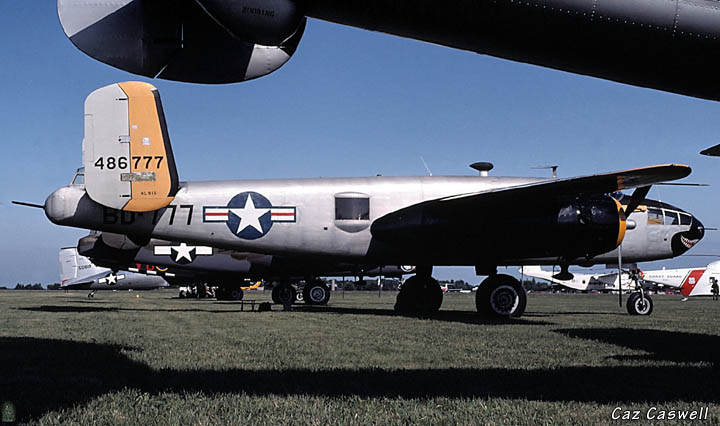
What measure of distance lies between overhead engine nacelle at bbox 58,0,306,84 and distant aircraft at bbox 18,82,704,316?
10.2 meters

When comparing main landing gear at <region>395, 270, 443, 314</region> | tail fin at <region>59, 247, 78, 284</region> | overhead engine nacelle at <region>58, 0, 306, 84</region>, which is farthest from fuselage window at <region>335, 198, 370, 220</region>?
tail fin at <region>59, 247, 78, 284</region>

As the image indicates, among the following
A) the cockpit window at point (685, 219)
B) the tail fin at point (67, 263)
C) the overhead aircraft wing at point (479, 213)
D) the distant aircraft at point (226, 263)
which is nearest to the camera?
the overhead aircraft wing at point (479, 213)

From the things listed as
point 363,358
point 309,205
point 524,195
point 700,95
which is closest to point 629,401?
point 700,95

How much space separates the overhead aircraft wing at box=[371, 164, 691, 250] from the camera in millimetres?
13820

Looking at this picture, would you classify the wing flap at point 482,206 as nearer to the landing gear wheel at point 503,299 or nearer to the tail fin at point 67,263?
the landing gear wheel at point 503,299

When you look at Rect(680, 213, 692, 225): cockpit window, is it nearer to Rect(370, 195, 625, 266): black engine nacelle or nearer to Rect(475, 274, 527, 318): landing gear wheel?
Rect(370, 195, 625, 266): black engine nacelle

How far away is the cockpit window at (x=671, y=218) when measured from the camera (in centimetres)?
1839

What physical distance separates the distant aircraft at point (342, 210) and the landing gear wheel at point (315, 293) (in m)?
13.9

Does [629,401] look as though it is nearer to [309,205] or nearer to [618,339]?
[618,339]

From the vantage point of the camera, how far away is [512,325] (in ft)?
44.5

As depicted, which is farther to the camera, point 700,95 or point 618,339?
point 618,339

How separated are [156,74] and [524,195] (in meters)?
11.4

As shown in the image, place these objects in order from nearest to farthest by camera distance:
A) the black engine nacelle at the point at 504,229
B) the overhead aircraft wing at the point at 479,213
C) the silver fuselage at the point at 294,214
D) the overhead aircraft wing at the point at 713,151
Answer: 1. the overhead aircraft wing at the point at 713,151
2. the overhead aircraft wing at the point at 479,213
3. the silver fuselage at the point at 294,214
4. the black engine nacelle at the point at 504,229

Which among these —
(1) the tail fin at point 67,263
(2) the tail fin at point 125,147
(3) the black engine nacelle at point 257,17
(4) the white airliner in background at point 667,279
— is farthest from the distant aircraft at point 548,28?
(1) the tail fin at point 67,263
